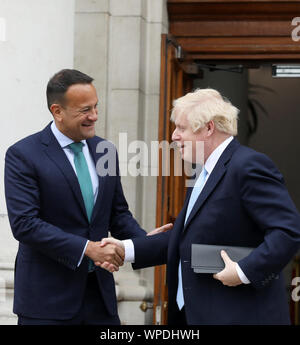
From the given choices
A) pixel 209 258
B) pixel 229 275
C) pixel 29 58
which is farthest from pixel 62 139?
pixel 29 58

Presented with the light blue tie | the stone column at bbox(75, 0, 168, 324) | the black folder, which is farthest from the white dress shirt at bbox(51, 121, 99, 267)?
the stone column at bbox(75, 0, 168, 324)

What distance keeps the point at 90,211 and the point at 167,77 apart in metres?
2.24

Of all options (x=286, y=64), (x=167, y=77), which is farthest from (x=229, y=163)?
(x=286, y=64)

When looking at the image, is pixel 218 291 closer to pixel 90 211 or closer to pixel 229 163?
pixel 229 163

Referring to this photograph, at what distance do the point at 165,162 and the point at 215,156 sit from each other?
109 inches

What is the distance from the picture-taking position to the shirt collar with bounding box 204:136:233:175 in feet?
13.5

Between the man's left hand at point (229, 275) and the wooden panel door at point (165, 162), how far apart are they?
273 cm

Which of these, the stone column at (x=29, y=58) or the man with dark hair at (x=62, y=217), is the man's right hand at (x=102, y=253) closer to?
the man with dark hair at (x=62, y=217)

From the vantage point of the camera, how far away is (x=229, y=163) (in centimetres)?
404

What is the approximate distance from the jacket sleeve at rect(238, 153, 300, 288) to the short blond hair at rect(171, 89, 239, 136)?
246 mm

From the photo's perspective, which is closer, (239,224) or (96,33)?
(239,224)

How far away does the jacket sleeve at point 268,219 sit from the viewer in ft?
12.5

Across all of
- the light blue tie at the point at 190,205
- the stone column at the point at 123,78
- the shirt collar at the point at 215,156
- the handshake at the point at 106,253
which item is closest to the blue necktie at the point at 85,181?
the handshake at the point at 106,253

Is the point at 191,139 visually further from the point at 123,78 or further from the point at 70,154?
the point at 123,78
